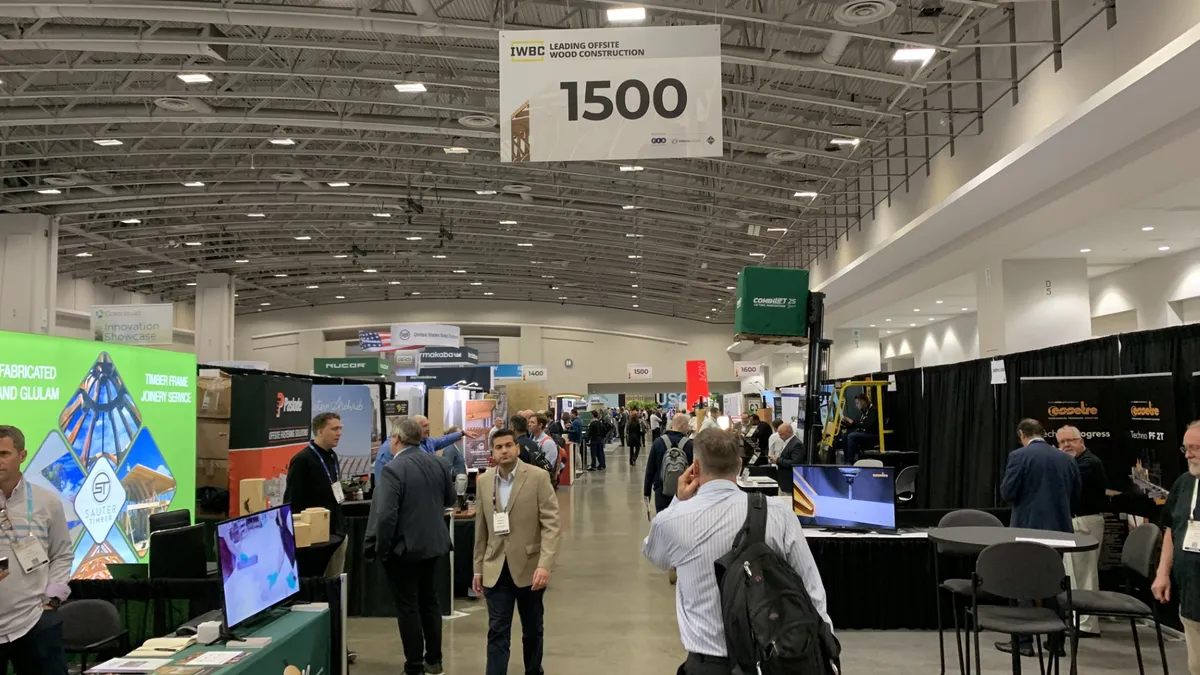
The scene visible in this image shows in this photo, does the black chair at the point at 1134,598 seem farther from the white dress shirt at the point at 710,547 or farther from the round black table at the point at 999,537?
the white dress shirt at the point at 710,547

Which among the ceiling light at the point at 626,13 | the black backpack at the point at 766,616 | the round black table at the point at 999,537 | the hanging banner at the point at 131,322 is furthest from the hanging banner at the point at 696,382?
the black backpack at the point at 766,616

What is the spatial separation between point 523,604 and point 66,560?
197 centimetres

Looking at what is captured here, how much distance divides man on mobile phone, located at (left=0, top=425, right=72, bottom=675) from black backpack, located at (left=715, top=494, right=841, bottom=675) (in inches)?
92.2

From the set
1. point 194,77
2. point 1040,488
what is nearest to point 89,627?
point 1040,488

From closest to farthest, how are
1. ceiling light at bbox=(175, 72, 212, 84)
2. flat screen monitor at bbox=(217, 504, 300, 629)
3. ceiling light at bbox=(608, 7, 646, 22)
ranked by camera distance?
1. flat screen monitor at bbox=(217, 504, 300, 629)
2. ceiling light at bbox=(608, 7, 646, 22)
3. ceiling light at bbox=(175, 72, 212, 84)

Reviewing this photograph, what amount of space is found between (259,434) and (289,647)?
400cm

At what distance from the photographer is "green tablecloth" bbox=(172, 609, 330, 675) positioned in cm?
292

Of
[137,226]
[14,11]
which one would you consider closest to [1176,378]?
[14,11]

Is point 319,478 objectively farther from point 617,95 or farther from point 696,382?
point 696,382

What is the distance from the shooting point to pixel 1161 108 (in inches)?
259

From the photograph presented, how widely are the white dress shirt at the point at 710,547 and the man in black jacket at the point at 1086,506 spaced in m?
4.19

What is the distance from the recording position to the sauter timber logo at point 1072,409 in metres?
6.46

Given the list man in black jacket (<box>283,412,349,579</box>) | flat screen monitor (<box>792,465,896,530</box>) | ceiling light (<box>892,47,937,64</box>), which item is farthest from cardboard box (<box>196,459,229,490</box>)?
ceiling light (<box>892,47,937,64</box>)

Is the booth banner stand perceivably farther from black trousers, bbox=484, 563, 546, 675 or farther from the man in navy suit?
the man in navy suit
